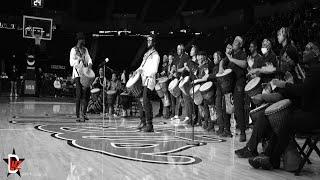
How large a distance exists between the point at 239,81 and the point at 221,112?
70 cm

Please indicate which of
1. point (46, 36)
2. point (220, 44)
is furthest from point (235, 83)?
point (220, 44)

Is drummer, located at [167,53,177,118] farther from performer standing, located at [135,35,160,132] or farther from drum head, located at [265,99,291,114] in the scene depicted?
drum head, located at [265,99,291,114]

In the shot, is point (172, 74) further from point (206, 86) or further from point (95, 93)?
point (206, 86)

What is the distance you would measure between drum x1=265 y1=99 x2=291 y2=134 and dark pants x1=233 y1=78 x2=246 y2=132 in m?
1.86

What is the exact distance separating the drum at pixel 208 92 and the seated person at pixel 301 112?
9.00 feet

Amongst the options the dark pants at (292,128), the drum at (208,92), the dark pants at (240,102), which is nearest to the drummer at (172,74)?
the drum at (208,92)

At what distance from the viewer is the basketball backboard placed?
1759cm

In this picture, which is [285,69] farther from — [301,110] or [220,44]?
[220,44]

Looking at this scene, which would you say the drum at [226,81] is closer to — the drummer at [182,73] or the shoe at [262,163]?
the drummer at [182,73]

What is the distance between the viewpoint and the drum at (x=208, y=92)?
620 cm

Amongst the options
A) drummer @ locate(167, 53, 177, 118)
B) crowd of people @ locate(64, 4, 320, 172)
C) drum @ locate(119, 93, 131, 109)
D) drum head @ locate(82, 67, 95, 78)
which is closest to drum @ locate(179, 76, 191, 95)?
crowd of people @ locate(64, 4, 320, 172)

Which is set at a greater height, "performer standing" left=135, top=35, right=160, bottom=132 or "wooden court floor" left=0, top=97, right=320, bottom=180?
"performer standing" left=135, top=35, right=160, bottom=132

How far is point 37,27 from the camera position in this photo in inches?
700

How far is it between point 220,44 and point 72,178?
1858cm
